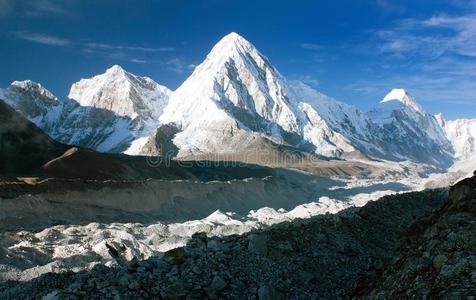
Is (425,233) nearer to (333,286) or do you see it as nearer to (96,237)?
(333,286)

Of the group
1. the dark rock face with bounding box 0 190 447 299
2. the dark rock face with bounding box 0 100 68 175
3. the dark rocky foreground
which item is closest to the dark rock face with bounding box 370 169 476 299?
the dark rocky foreground

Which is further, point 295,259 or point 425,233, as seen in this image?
point 295,259

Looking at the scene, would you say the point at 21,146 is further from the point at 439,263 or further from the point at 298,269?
the point at 439,263

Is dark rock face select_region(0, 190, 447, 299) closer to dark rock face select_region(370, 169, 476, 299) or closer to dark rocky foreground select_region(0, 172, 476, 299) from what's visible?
dark rocky foreground select_region(0, 172, 476, 299)

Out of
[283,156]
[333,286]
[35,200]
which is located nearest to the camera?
[333,286]

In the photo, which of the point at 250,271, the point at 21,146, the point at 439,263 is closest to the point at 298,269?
the point at 250,271

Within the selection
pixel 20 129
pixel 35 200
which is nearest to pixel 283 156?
pixel 20 129

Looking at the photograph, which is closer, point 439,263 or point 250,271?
point 439,263
